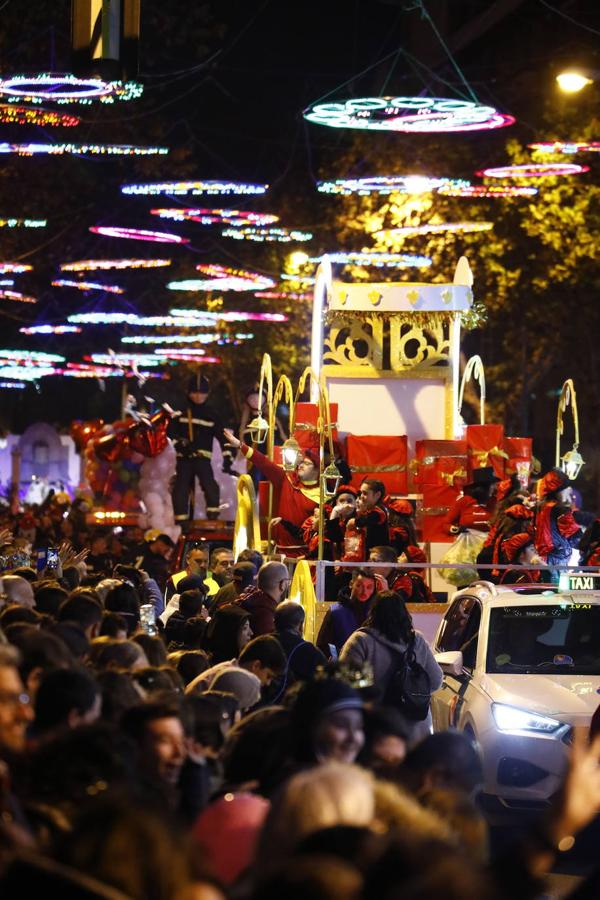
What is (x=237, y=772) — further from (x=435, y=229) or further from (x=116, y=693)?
(x=435, y=229)

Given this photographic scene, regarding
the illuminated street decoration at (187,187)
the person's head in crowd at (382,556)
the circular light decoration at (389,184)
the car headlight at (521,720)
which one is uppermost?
the circular light decoration at (389,184)

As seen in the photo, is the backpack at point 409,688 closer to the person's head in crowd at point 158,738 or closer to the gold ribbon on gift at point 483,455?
the person's head in crowd at point 158,738

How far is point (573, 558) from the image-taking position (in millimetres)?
18375

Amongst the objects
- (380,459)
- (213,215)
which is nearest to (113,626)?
(380,459)

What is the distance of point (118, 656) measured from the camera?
8023 mm

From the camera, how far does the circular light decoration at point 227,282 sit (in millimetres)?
37250

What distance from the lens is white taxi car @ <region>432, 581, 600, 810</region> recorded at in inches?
446

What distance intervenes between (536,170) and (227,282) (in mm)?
10007

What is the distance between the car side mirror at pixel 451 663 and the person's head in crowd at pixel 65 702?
19.6 feet

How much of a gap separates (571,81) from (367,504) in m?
8.45

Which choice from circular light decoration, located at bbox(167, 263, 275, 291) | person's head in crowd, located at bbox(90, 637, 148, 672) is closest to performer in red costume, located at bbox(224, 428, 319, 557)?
person's head in crowd, located at bbox(90, 637, 148, 672)

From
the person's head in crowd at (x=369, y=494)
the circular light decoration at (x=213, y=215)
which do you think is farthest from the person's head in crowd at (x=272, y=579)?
the circular light decoration at (x=213, y=215)

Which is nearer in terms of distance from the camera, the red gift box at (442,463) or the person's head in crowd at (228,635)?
the person's head in crowd at (228,635)

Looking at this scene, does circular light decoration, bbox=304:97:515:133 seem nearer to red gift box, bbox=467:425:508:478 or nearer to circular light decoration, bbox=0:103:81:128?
circular light decoration, bbox=0:103:81:128
